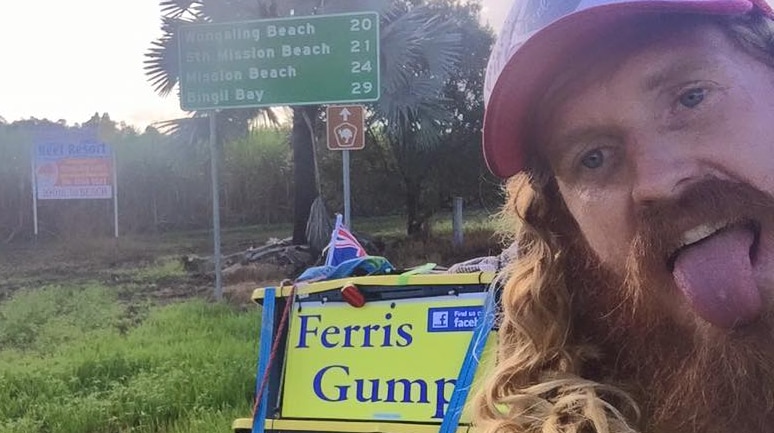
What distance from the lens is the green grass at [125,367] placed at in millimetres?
4484

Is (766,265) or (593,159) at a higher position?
(593,159)

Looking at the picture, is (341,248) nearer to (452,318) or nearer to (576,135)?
(452,318)

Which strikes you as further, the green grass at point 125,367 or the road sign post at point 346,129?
the road sign post at point 346,129

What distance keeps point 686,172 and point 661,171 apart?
0.02 meters

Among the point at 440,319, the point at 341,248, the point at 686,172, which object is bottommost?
the point at 440,319

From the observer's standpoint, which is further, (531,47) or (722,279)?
(531,47)

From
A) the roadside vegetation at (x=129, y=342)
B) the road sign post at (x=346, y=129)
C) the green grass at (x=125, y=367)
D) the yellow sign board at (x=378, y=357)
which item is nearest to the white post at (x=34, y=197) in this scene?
the roadside vegetation at (x=129, y=342)

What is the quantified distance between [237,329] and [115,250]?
320 inches

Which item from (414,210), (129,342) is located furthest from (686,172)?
(414,210)

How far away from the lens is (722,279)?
82 centimetres

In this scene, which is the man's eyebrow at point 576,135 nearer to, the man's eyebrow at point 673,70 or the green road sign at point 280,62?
the man's eyebrow at point 673,70

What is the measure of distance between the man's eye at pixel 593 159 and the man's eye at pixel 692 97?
0.34 feet

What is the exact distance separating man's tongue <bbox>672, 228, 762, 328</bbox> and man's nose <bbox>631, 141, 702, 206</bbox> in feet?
0.20

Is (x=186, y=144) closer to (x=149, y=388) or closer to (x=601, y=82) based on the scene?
(x=149, y=388)
